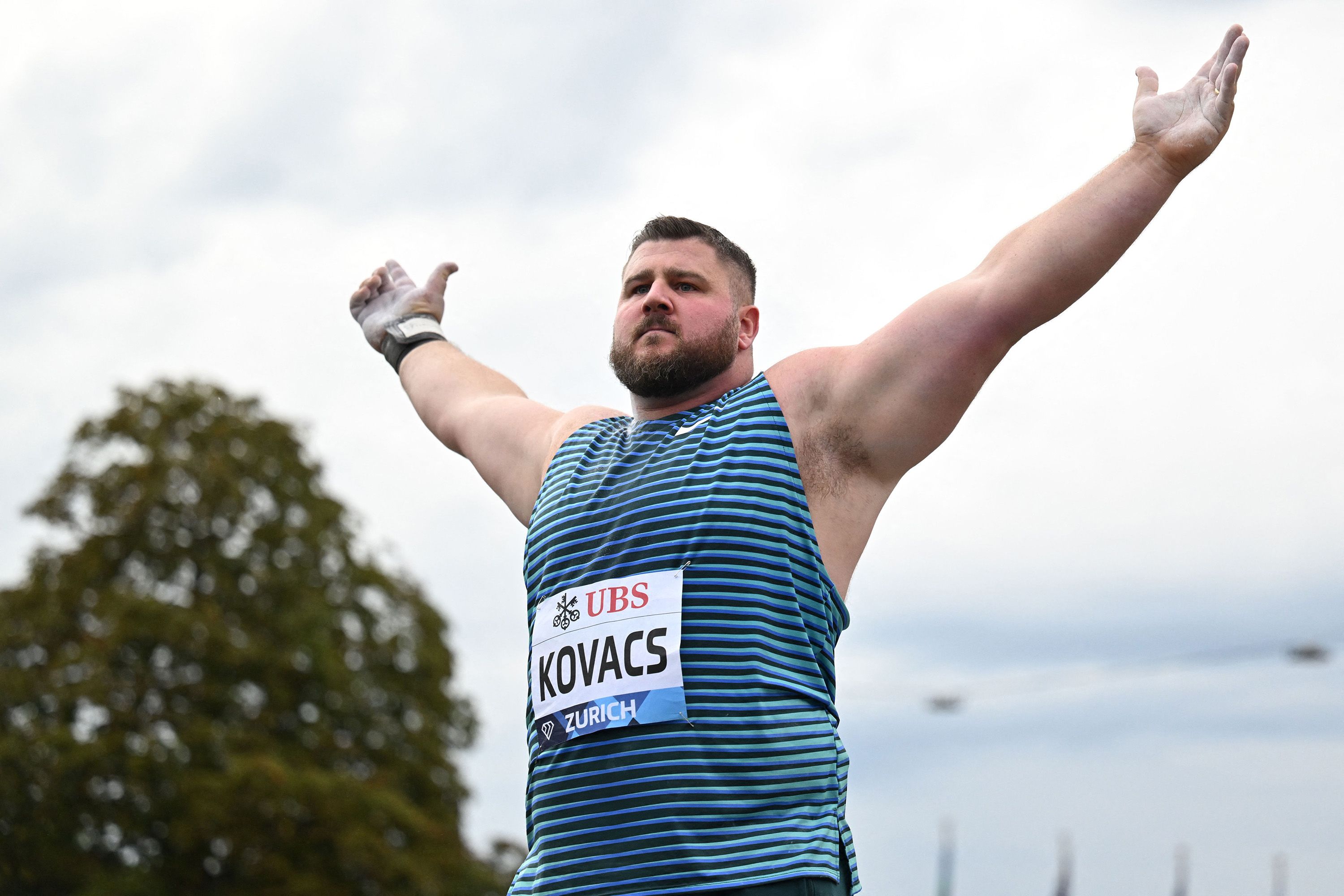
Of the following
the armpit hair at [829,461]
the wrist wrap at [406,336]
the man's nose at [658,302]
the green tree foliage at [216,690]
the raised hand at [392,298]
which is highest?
the green tree foliage at [216,690]

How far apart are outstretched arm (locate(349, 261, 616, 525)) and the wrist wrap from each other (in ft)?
0.07

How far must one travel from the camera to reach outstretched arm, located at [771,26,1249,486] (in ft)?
12.0

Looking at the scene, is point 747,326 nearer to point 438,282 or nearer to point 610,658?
point 610,658

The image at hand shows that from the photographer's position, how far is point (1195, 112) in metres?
3.75

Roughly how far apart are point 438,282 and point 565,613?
91.9 inches

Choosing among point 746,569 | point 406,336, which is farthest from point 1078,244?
point 406,336

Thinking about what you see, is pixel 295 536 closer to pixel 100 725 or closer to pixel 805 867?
pixel 100 725

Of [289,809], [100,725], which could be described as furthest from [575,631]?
[100,725]

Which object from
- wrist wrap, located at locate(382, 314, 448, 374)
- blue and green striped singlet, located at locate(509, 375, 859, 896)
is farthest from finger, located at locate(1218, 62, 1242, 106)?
wrist wrap, located at locate(382, 314, 448, 374)

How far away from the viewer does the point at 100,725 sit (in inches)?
736

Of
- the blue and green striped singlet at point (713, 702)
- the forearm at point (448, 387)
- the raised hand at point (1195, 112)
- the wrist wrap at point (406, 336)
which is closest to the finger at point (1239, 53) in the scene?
the raised hand at point (1195, 112)

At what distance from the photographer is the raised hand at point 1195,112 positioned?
369 cm

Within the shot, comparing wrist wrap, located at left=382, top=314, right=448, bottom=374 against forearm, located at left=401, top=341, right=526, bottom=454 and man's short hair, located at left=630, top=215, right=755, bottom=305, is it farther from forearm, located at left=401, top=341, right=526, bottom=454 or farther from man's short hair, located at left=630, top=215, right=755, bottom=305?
man's short hair, located at left=630, top=215, right=755, bottom=305

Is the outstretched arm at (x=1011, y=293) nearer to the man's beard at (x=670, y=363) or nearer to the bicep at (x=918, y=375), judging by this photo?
the bicep at (x=918, y=375)
